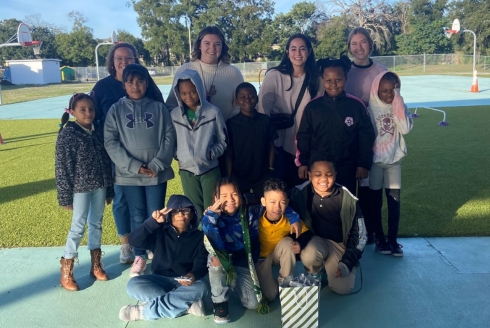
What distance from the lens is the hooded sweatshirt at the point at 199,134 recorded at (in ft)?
11.5

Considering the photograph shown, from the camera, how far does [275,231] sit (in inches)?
129

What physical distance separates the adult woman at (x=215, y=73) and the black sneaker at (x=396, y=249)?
1.80 meters

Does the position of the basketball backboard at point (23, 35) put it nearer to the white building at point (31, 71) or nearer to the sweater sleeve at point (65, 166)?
the white building at point (31, 71)

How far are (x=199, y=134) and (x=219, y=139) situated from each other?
17 centimetres

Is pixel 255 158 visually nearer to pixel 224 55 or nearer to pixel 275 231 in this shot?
pixel 275 231

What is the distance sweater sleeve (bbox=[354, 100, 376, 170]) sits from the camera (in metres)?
3.63

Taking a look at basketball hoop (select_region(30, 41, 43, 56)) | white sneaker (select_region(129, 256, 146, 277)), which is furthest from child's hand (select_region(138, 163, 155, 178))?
basketball hoop (select_region(30, 41, 43, 56))

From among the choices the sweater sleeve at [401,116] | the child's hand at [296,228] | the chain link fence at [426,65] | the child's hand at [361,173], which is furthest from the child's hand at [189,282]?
the chain link fence at [426,65]

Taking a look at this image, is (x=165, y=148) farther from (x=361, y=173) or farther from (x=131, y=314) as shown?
(x=361, y=173)

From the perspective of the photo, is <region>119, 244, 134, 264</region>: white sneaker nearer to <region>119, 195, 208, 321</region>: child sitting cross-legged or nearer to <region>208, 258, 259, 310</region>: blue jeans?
<region>119, 195, 208, 321</region>: child sitting cross-legged

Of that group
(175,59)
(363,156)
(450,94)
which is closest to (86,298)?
(363,156)

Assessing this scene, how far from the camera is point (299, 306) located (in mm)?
2746

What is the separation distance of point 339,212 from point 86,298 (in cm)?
196

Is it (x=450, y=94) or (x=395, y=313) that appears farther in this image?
(x=450, y=94)
